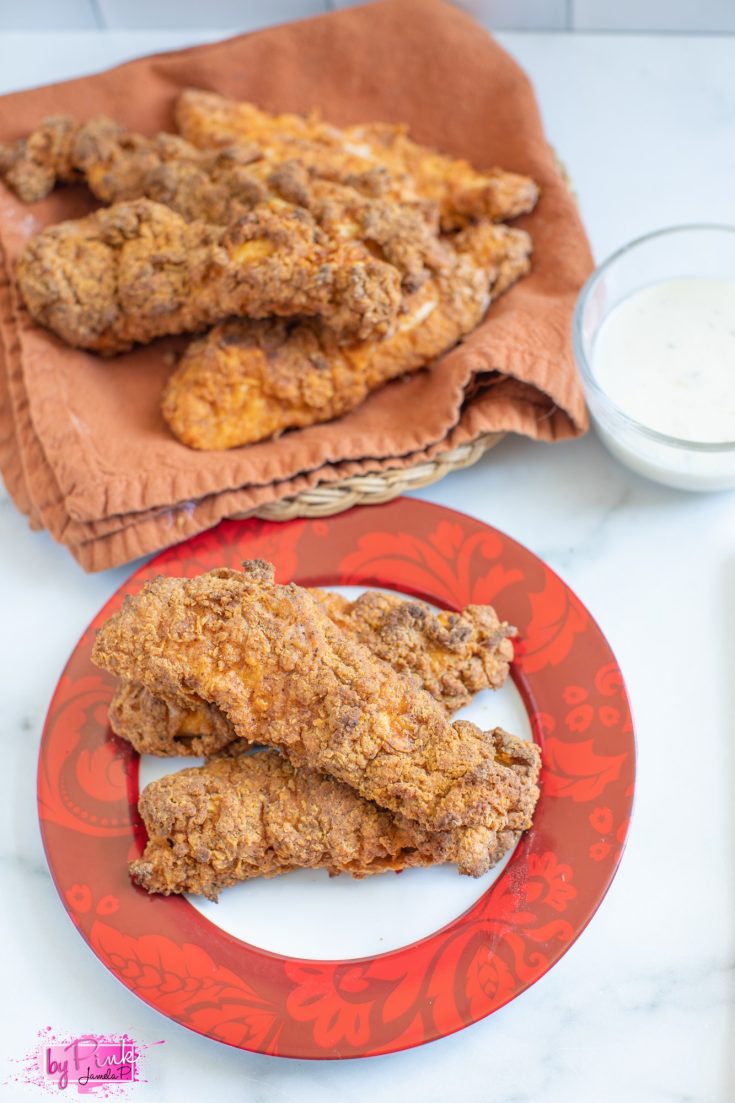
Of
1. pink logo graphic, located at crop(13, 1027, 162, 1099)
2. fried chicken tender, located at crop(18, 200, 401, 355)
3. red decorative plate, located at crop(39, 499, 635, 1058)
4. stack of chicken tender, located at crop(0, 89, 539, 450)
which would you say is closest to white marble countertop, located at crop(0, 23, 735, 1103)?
pink logo graphic, located at crop(13, 1027, 162, 1099)

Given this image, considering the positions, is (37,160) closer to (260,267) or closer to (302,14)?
(260,267)

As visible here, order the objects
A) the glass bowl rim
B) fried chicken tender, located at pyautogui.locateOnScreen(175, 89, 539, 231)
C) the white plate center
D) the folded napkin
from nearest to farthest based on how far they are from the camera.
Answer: the white plate center → the glass bowl rim → the folded napkin → fried chicken tender, located at pyautogui.locateOnScreen(175, 89, 539, 231)

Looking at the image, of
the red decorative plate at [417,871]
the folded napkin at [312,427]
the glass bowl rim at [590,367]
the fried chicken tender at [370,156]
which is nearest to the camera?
the red decorative plate at [417,871]

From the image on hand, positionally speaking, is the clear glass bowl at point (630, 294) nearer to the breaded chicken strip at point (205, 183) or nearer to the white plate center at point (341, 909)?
the breaded chicken strip at point (205, 183)

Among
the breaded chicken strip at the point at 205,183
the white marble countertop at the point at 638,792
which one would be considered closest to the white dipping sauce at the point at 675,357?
the white marble countertop at the point at 638,792

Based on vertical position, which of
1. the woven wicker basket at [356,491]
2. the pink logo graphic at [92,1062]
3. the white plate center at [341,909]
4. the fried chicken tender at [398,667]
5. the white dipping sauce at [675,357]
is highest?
the white dipping sauce at [675,357]

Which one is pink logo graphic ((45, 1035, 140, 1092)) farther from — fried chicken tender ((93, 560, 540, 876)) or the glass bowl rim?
the glass bowl rim

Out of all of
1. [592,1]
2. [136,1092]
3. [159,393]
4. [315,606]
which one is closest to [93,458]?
[159,393]
